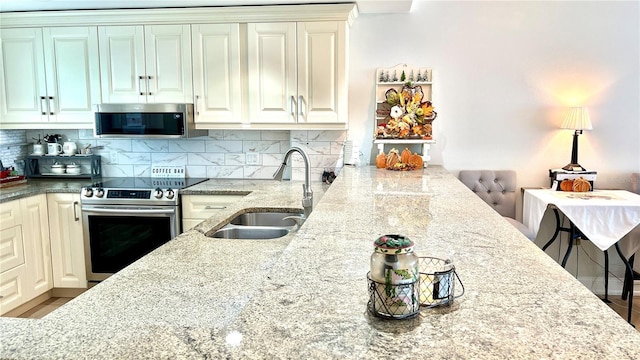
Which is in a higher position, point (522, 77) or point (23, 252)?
point (522, 77)

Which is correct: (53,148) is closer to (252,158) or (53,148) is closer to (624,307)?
(252,158)

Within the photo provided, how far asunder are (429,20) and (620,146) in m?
1.77

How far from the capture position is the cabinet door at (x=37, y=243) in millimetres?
3490

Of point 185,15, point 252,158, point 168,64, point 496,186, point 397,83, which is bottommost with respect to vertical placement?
point 496,186

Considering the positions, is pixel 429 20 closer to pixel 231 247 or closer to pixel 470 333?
pixel 231 247

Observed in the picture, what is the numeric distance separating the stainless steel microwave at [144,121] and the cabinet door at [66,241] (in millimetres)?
573

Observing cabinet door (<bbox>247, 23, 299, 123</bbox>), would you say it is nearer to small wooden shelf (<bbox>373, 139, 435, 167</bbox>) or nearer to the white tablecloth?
small wooden shelf (<bbox>373, 139, 435, 167</bbox>)

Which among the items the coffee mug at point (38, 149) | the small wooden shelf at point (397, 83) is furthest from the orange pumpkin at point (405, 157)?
the coffee mug at point (38, 149)

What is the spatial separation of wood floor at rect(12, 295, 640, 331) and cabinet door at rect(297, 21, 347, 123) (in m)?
2.33

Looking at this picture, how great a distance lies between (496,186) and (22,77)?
12.6 feet

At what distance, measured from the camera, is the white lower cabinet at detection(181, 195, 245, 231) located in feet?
11.7

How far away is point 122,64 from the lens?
371cm

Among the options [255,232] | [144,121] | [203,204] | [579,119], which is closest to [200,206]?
[203,204]

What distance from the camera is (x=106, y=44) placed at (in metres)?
3.71
